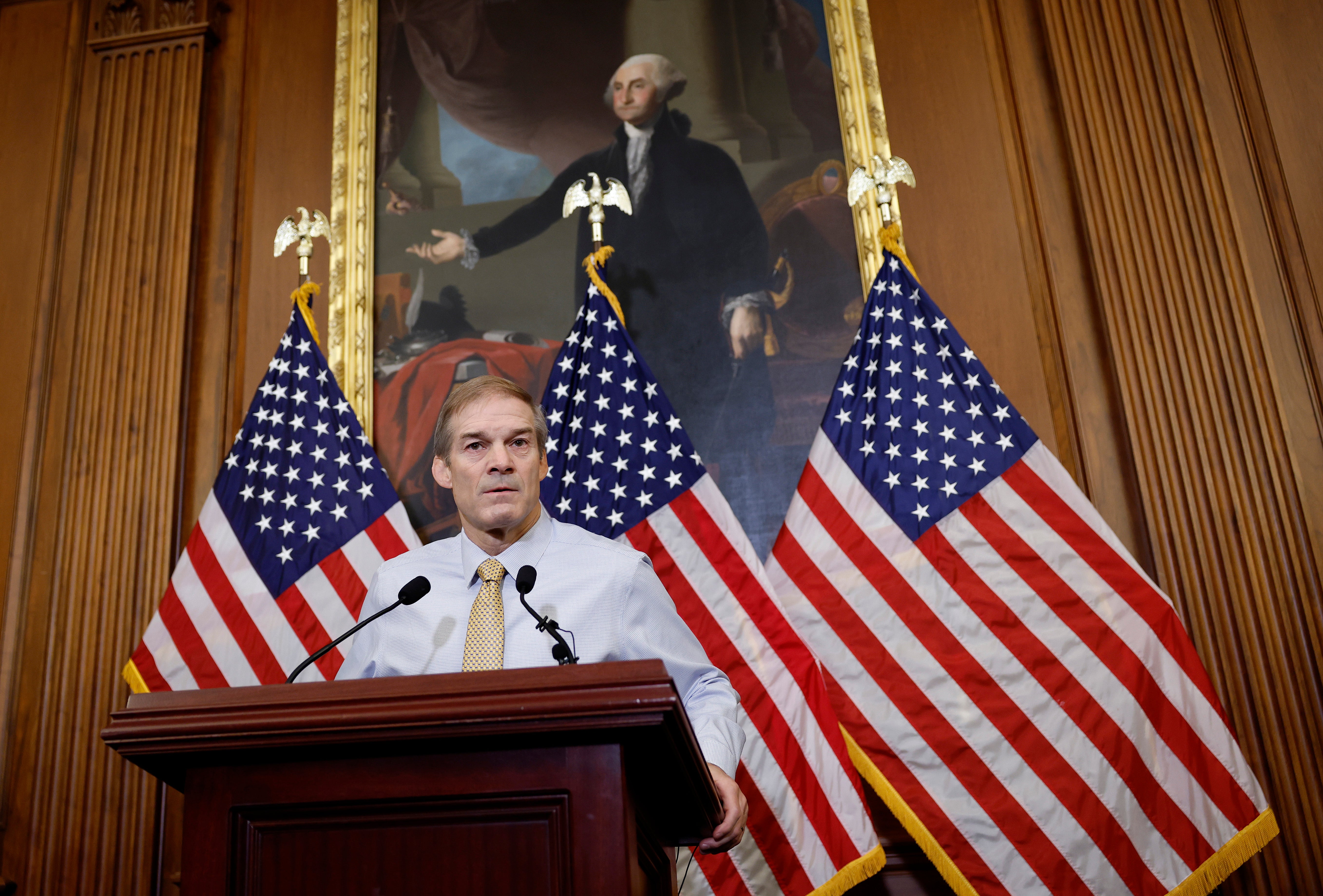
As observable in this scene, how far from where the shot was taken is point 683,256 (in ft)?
14.0

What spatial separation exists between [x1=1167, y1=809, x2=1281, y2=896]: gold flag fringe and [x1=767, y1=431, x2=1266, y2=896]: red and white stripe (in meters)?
0.02

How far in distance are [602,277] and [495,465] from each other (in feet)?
6.01

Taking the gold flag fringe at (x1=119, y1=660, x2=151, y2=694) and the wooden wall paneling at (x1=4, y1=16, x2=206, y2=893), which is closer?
the gold flag fringe at (x1=119, y1=660, x2=151, y2=694)

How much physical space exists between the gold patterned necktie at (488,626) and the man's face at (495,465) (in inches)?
8.6

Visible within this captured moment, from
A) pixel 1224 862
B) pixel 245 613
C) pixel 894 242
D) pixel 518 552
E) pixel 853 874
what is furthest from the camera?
pixel 894 242

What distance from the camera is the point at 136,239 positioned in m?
4.54

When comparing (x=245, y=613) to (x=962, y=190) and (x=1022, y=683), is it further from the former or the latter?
(x=962, y=190)

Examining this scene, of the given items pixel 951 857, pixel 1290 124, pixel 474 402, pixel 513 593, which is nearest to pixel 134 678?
pixel 474 402

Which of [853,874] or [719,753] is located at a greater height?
[719,753]

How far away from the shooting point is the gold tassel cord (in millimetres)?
4145

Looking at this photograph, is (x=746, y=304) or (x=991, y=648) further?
(x=746, y=304)

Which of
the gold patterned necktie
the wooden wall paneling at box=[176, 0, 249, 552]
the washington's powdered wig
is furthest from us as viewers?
the wooden wall paneling at box=[176, 0, 249, 552]

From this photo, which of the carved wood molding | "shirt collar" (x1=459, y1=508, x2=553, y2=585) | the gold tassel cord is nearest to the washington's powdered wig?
"shirt collar" (x1=459, y1=508, x2=553, y2=585)

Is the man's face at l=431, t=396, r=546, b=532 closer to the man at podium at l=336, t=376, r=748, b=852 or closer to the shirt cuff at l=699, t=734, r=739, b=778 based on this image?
the man at podium at l=336, t=376, r=748, b=852
